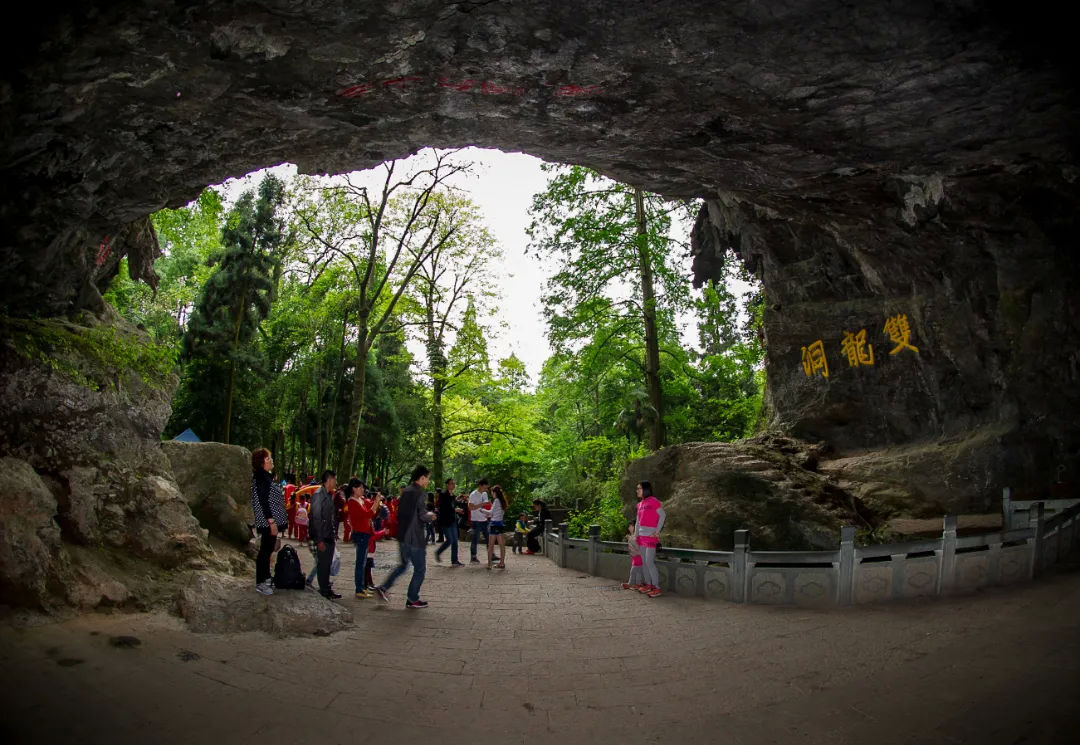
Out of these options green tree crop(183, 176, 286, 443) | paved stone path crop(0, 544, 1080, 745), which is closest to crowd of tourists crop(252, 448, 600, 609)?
paved stone path crop(0, 544, 1080, 745)

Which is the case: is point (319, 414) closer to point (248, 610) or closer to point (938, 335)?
point (248, 610)

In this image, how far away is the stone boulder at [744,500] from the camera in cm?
962

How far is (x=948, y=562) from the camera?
7516mm

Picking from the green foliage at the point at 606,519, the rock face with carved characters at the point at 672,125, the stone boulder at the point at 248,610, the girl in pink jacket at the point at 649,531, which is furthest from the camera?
the green foliage at the point at 606,519

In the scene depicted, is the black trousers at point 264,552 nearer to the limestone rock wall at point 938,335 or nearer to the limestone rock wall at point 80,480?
the limestone rock wall at point 80,480

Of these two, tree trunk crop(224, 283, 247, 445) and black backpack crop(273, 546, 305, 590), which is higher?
tree trunk crop(224, 283, 247, 445)

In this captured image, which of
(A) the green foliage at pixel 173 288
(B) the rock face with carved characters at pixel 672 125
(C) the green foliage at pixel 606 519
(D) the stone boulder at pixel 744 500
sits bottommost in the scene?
(C) the green foliage at pixel 606 519

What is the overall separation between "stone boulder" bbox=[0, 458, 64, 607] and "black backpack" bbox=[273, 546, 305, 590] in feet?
6.39

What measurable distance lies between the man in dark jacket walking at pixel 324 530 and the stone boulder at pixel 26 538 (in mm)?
2675

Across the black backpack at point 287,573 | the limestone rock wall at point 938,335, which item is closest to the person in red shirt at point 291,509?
the black backpack at point 287,573

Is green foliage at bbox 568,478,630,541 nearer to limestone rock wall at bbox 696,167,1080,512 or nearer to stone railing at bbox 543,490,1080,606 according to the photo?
limestone rock wall at bbox 696,167,1080,512

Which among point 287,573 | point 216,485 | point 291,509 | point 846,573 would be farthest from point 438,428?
point 846,573

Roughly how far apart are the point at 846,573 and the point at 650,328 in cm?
1069

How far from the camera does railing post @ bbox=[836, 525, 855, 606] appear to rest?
766 cm
